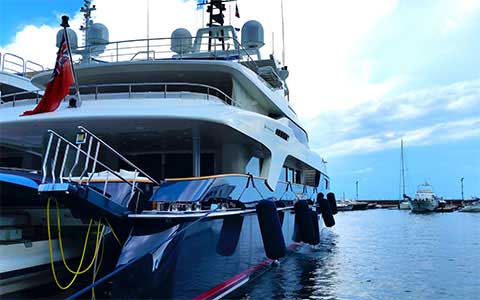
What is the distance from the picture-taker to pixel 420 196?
71.2 metres

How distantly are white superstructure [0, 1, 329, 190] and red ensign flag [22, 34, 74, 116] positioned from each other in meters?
0.22

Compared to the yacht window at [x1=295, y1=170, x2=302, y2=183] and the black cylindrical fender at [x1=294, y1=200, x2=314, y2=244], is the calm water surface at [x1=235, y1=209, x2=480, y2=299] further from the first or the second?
the yacht window at [x1=295, y1=170, x2=302, y2=183]

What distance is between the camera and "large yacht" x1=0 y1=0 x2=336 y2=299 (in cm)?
668

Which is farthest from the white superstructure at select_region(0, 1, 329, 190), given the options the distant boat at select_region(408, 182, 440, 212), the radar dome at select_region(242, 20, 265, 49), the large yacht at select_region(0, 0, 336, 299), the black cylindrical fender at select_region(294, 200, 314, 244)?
the distant boat at select_region(408, 182, 440, 212)

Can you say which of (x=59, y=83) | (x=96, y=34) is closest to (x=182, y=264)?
(x=59, y=83)

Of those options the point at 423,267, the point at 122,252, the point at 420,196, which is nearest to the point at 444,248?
the point at 423,267

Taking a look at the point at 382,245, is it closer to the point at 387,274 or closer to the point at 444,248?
the point at 444,248

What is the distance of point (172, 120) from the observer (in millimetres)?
9000

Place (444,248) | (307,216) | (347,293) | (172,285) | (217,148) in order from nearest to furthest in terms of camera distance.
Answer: (172,285)
(347,293)
(217,148)
(307,216)
(444,248)

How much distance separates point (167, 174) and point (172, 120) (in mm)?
3746

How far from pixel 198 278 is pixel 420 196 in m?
70.2

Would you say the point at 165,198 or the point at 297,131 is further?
the point at 297,131

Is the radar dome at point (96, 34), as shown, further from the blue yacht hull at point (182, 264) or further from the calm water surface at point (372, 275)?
the blue yacht hull at point (182, 264)

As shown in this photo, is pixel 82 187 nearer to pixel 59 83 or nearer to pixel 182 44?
pixel 59 83
